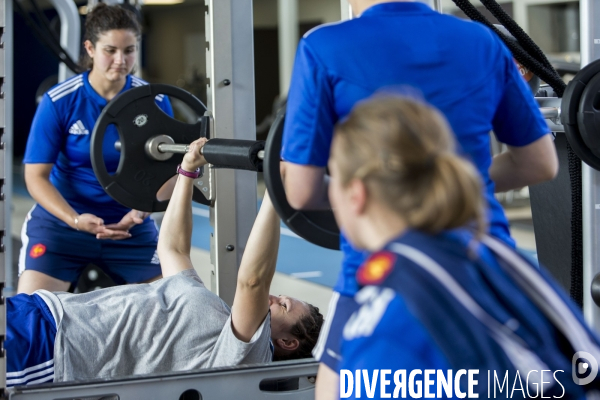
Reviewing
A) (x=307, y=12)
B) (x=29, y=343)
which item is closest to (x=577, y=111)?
(x=29, y=343)

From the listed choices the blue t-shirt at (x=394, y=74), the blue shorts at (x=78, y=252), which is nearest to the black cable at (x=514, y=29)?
the blue t-shirt at (x=394, y=74)

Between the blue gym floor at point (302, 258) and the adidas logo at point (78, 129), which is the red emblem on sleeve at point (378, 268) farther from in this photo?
the blue gym floor at point (302, 258)

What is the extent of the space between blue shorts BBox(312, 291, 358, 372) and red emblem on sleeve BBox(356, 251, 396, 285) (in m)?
0.25

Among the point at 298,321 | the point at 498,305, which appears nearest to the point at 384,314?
the point at 498,305

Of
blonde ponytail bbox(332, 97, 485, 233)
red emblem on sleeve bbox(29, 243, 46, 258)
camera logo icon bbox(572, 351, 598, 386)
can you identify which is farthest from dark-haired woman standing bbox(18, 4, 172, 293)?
camera logo icon bbox(572, 351, 598, 386)

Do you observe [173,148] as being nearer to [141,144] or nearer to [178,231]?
[141,144]

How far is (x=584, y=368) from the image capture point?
864 millimetres

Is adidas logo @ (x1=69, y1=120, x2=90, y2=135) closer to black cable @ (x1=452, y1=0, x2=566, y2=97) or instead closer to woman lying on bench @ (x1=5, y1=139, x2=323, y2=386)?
woman lying on bench @ (x1=5, y1=139, x2=323, y2=386)

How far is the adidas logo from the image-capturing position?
273 centimetres

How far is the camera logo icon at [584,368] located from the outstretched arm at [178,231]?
1341 millimetres

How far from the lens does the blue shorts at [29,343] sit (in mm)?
1692

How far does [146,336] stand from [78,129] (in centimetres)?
117

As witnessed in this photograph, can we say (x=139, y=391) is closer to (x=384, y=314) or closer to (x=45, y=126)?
(x=384, y=314)

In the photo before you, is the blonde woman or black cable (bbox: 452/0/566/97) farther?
black cable (bbox: 452/0/566/97)
